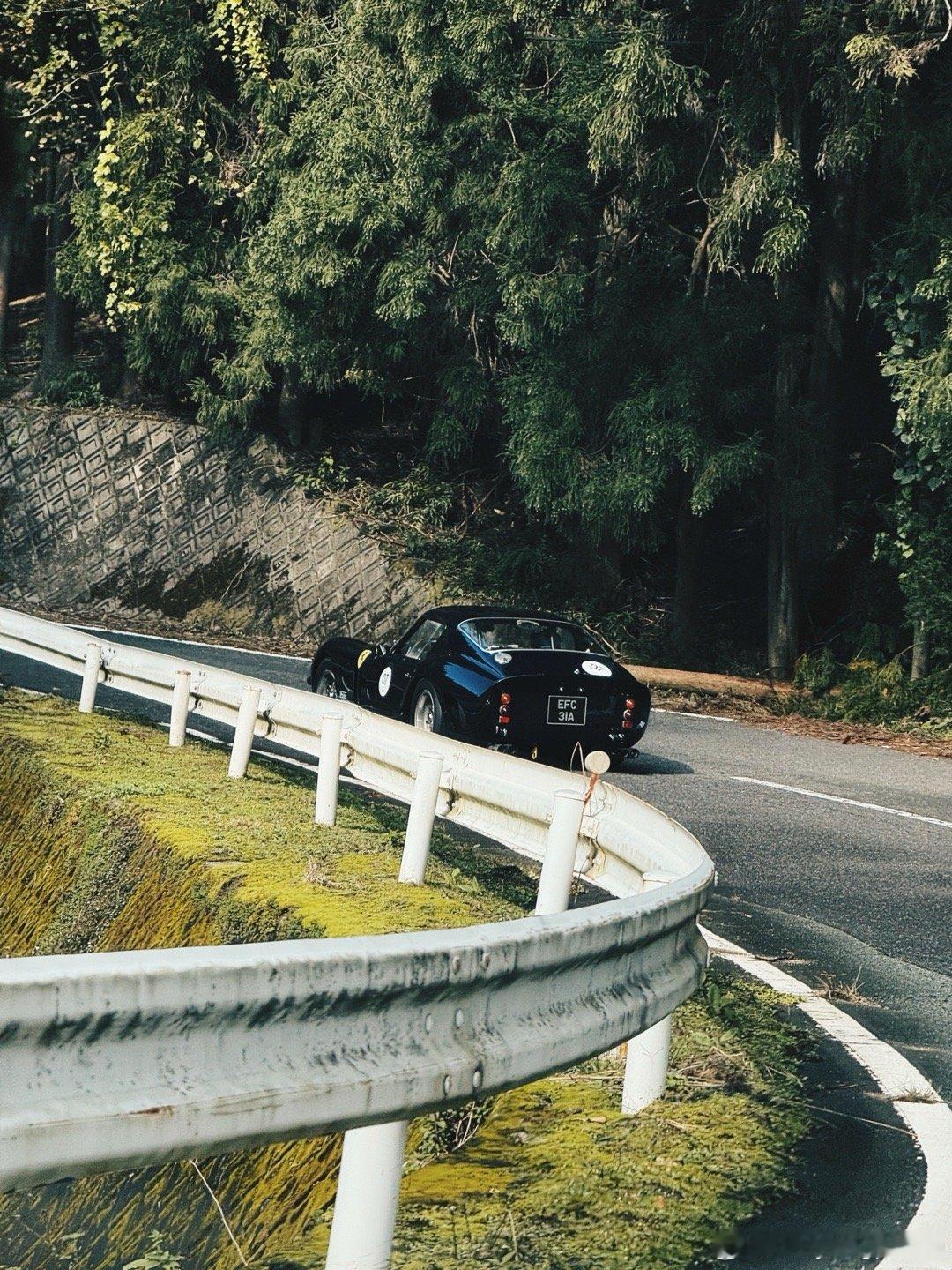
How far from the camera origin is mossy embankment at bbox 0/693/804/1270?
148 inches

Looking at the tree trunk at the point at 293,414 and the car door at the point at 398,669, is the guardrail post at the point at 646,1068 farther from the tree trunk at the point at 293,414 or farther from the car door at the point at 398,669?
the tree trunk at the point at 293,414

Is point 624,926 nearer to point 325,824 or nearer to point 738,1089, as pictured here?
point 738,1089

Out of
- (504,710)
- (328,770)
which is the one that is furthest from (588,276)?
(328,770)

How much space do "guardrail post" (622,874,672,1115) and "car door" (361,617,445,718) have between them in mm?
9515

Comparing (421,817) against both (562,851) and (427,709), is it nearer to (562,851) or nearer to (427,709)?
(562,851)

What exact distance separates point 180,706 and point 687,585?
45.8ft

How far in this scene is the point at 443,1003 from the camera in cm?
275

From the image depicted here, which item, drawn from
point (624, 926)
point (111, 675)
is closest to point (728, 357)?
point (111, 675)

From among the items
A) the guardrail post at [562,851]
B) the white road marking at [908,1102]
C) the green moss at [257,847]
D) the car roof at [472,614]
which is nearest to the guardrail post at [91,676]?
the green moss at [257,847]

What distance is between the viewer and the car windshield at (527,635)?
45.4 ft

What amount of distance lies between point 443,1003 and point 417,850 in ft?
14.5

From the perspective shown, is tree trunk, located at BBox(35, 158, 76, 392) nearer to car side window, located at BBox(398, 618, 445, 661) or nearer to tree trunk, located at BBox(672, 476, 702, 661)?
tree trunk, located at BBox(672, 476, 702, 661)

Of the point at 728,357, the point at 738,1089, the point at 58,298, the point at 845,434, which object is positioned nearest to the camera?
the point at 738,1089

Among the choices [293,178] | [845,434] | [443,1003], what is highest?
[293,178]
